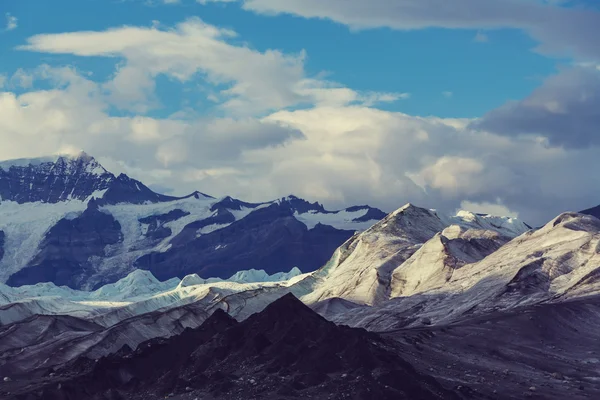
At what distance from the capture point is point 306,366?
630ft

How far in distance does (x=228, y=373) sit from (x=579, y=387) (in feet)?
149

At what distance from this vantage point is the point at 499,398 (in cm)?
18612

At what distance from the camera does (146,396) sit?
199 metres

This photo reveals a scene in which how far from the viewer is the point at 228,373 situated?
197m

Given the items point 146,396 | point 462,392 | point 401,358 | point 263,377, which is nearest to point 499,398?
point 462,392

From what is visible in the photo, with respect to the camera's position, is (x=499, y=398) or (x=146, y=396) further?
(x=146, y=396)

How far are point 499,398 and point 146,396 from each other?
45.8 metres

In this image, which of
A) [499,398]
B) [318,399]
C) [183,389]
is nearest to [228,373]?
[183,389]

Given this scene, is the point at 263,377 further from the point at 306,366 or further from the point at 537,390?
the point at 537,390

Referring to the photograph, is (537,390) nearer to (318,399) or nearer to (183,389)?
(318,399)

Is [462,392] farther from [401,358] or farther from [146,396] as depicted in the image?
[146,396]

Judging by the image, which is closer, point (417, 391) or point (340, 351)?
point (417, 391)

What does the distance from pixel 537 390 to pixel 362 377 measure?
25948 mm

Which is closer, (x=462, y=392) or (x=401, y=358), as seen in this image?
(x=462, y=392)
